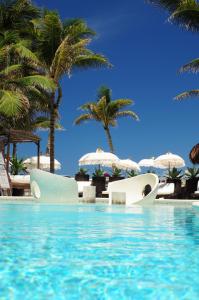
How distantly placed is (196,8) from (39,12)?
11449 millimetres

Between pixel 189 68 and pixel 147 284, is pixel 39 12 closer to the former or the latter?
pixel 189 68

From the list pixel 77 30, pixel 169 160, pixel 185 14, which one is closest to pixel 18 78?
pixel 77 30

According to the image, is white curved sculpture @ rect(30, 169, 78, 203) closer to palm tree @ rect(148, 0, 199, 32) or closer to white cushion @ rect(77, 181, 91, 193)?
white cushion @ rect(77, 181, 91, 193)

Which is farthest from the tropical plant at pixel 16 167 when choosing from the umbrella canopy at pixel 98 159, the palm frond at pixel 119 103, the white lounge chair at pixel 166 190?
the palm frond at pixel 119 103

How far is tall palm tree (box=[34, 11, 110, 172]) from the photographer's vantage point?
71.9ft

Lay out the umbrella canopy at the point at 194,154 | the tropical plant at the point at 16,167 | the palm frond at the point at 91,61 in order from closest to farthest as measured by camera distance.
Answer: the umbrella canopy at the point at 194,154 → the tropical plant at the point at 16,167 → the palm frond at the point at 91,61

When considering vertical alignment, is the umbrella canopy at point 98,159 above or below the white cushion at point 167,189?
above

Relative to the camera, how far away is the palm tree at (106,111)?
1320 inches

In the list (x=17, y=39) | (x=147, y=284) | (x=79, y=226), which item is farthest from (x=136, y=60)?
(x=147, y=284)

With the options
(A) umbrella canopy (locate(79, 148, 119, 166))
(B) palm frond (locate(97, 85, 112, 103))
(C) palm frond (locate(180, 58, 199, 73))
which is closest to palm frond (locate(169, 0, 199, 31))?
(C) palm frond (locate(180, 58, 199, 73))

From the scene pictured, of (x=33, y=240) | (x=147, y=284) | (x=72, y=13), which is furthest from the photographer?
(x=72, y=13)

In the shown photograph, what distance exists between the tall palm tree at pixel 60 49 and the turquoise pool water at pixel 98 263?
16.4 metres

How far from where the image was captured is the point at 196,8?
1733 centimetres

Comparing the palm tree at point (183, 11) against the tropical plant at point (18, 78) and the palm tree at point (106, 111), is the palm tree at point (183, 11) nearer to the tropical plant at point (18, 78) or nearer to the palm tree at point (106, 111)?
the tropical plant at point (18, 78)
